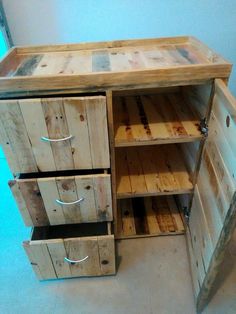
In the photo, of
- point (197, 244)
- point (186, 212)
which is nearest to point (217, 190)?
point (197, 244)

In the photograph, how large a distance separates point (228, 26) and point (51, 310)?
1562 millimetres

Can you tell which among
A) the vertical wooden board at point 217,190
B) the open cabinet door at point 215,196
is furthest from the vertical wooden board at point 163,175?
the vertical wooden board at point 217,190

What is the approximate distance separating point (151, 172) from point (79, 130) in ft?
1.60

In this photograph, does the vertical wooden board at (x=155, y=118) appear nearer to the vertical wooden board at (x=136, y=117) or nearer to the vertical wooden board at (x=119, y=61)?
the vertical wooden board at (x=136, y=117)

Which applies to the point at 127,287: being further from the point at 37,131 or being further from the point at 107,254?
the point at 37,131

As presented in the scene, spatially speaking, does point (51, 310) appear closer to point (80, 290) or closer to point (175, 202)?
point (80, 290)

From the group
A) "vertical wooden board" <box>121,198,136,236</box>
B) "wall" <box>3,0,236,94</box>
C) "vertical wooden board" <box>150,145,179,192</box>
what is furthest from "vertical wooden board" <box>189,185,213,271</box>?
"wall" <box>3,0,236,94</box>

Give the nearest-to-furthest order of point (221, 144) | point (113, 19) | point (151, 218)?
point (221, 144), point (113, 19), point (151, 218)

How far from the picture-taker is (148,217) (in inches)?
50.1

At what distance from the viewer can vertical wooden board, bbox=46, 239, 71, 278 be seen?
2.95 feet

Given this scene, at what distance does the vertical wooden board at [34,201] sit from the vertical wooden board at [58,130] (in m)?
0.11

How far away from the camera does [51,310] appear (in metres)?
0.99

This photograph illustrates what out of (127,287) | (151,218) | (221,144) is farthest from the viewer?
(151,218)

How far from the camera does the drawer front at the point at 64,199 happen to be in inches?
32.2
